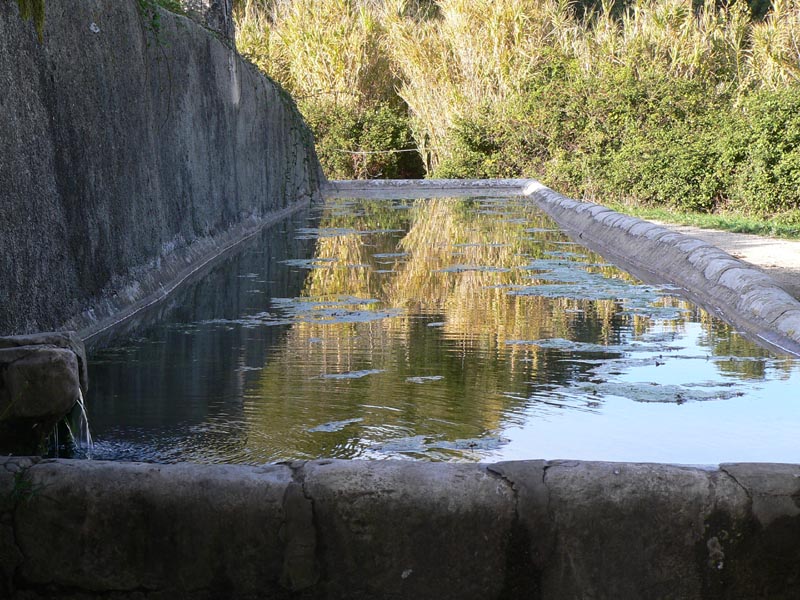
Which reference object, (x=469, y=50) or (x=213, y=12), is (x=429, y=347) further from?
(x=469, y=50)

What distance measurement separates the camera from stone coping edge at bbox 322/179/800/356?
6.01 metres

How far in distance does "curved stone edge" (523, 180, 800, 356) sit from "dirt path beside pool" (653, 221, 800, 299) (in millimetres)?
376

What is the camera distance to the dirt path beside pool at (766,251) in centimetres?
775

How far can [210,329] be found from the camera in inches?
243

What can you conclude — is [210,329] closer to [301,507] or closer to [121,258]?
[121,258]

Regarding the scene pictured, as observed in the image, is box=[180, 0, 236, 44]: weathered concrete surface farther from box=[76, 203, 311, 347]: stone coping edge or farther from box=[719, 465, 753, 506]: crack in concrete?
box=[719, 465, 753, 506]: crack in concrete

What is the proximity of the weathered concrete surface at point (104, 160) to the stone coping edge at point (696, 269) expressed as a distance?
3488 millimetres

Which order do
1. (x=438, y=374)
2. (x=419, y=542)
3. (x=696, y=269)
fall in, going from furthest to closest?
(x=696, y=269) < (x=438, y=374) < (x=419, y=542)

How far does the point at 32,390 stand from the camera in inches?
128

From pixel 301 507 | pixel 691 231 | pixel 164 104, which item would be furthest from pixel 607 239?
pixel 301 507

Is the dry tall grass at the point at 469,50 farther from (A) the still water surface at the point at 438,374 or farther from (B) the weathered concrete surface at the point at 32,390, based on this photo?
(B) the weathered concrete surface at the point at 32,390

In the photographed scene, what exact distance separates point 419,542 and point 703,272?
5449 mm

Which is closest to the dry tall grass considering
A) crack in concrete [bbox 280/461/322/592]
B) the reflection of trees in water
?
the reflection of trees in water

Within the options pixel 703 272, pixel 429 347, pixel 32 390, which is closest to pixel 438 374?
pixel 429 347
